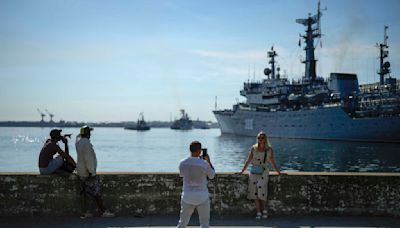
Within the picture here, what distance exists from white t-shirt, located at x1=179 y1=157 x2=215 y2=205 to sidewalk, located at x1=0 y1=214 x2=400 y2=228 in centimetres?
125

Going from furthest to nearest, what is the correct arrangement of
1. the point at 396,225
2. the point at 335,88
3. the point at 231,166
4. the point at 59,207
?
1. the point at 335,88
2. the point at 231,166
3. the point at 59,207
4. the point at 396,225

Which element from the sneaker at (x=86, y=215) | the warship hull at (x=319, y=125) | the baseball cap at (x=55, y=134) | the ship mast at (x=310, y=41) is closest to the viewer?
the sneaker at (x=86, y=215)

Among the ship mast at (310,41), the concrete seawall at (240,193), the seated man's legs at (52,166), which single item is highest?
the ship mast at (310,41)

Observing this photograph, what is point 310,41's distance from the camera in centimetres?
8381

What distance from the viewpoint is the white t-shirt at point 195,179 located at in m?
4.82

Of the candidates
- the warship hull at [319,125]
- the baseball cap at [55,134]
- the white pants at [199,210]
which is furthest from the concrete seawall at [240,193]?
the warship hull at [319,125]

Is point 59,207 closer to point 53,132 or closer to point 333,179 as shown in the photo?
point 53,132

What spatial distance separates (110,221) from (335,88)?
75.9 metres

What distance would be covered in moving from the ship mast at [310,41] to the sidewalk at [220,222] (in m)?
81.3

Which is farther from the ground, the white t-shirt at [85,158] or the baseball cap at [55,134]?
the baseball cap at [55,134]

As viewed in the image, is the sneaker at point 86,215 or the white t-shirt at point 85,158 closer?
the white t-shirt at point 85,158

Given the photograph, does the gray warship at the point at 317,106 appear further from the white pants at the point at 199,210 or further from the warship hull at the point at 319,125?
the white pants at the point at 199,210

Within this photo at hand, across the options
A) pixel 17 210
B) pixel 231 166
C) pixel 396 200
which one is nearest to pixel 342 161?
pixel 231 166

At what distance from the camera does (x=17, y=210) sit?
6.30m
